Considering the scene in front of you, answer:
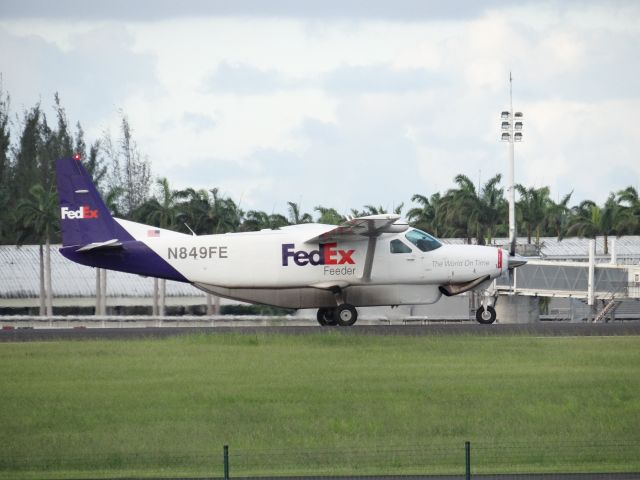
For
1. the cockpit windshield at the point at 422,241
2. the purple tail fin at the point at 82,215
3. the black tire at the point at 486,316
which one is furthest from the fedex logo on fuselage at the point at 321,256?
the purple tail fin at the point at 82,215

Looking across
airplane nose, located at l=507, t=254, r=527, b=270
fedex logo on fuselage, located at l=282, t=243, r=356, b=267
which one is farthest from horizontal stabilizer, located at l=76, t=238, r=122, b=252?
airplane nose, located at l=507, t=254, r=527, b=270

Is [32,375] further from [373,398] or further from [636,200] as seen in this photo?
[636,200]

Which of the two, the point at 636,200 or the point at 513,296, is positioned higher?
the point at 636,200

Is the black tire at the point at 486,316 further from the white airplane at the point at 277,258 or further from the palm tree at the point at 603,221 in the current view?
the palm tree at the point at 603,221

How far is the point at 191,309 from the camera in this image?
229ft

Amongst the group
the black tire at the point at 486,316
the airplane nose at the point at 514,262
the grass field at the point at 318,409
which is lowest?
the grass field at the point at 318,409

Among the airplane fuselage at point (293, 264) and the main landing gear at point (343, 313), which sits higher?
the airplane fuselage at point (293, 264)

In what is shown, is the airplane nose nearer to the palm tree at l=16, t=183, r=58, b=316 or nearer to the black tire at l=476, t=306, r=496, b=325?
the black tire at l=476, t=306, r=496, b=325

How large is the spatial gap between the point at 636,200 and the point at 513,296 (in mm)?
28132

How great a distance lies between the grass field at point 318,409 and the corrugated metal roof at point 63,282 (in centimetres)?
4013

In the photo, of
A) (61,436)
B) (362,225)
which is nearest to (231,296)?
(362,225)

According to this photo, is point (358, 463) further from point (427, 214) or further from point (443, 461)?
point (427, 214)

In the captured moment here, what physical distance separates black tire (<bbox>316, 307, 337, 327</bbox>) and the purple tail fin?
22.1 feet

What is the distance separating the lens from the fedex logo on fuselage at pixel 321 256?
37906mm
